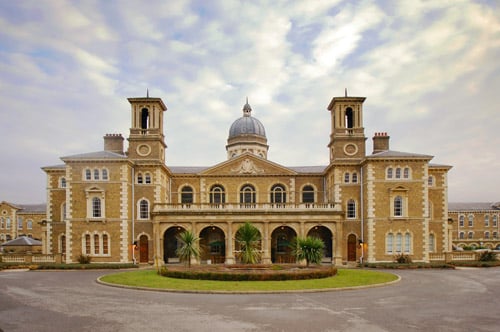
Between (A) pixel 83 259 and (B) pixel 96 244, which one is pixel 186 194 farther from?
(A) pixel 83 259

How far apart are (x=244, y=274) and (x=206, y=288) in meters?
4.17

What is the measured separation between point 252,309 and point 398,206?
2908 centimetres

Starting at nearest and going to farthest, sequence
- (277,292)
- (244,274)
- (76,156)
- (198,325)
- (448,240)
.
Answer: (198,325) → (277,292) → (244,274) → (76,156) → (448,240)

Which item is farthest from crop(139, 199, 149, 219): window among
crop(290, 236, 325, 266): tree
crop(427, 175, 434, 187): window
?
crop(427, 175, 434, 187): window

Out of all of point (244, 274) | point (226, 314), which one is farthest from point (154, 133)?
point (226, 314)

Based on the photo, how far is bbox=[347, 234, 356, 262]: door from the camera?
45.8 metres

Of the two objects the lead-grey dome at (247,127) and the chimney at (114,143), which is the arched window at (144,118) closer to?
the chimney at (114,143)

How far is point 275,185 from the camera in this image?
5172 centimetres

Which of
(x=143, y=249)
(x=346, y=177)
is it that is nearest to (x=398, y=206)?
(x=346, y=177)

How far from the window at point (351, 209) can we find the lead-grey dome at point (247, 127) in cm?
2539

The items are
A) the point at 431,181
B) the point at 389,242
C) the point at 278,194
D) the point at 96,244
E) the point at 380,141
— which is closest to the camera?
the point at 96,244

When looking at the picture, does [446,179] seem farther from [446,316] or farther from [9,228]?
[9,228]

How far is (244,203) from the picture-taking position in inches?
1754

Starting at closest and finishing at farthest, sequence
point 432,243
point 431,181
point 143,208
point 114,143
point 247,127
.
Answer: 1. point 143,208
2. point 432,243
3. point 114,143
4. point 431,181
5. point 247,127
